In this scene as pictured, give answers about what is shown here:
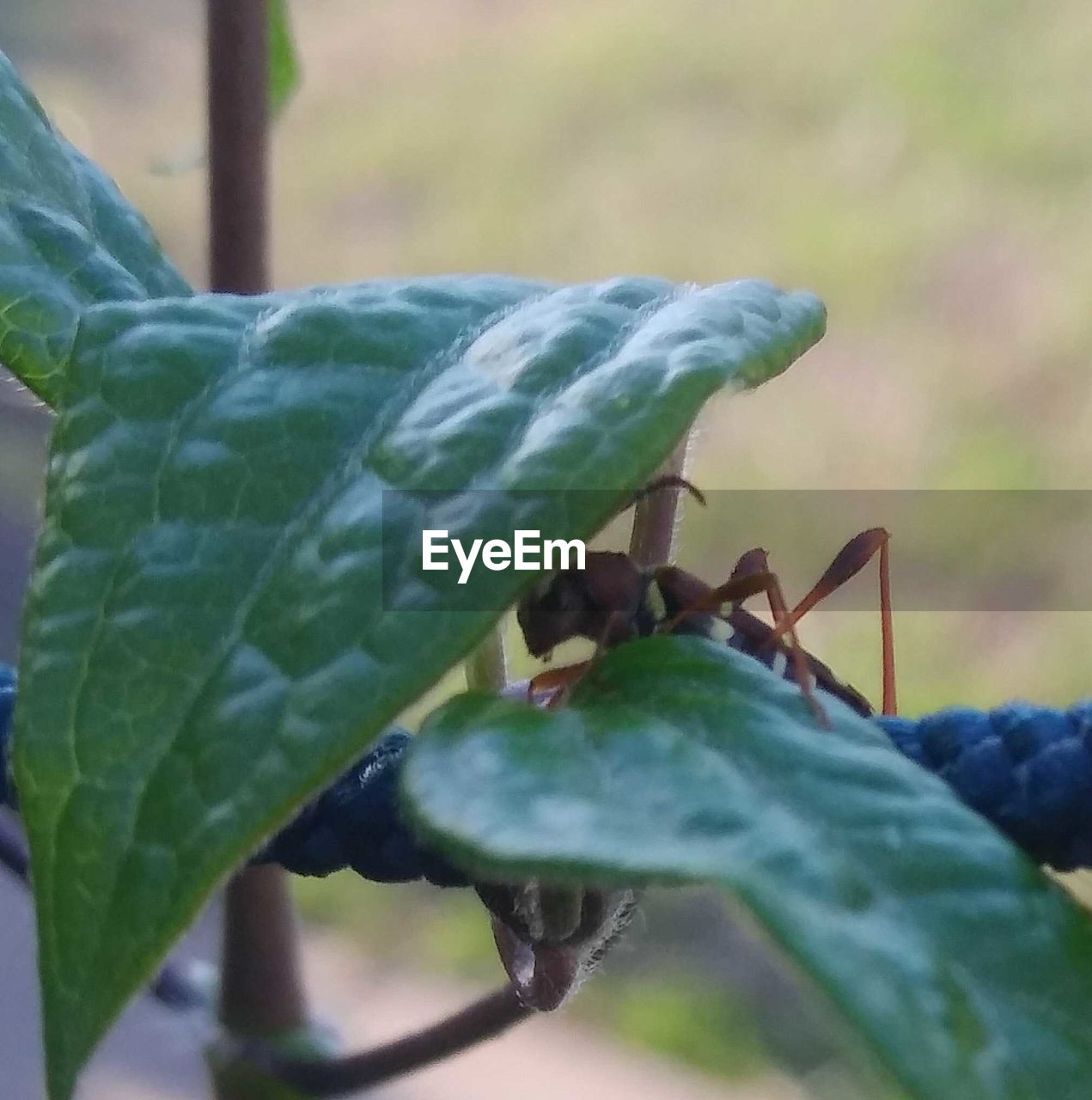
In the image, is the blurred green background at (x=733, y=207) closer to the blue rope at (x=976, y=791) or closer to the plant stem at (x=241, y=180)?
the plant stem at (x=241, y=180)

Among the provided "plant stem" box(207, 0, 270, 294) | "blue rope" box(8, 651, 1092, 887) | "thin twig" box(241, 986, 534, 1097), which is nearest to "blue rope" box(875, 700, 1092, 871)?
"blue rope" box(8, 651, 1092, 887)

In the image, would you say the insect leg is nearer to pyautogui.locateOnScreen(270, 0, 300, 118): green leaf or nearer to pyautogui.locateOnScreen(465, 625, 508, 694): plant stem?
pyautogui.locateOnScreen(465, 625, 508, 694): plant stem

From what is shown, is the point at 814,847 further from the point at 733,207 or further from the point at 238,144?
the point at 733,207

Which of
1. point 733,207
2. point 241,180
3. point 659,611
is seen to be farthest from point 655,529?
point 733,207

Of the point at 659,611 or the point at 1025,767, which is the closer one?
the point at 1025,767

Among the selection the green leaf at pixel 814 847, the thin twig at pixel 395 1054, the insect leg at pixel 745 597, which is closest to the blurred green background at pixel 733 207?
the thin twig at pixel 395 1054

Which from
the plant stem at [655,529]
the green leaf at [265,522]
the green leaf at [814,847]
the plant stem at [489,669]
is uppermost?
the green leaf at [265,522]
